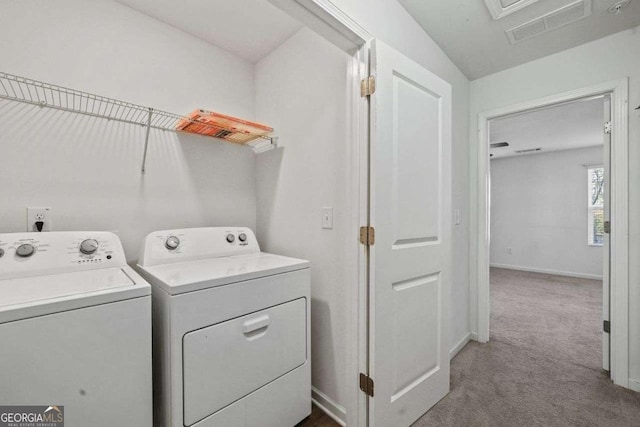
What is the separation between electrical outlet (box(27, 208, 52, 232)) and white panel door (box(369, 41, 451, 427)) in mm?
1635

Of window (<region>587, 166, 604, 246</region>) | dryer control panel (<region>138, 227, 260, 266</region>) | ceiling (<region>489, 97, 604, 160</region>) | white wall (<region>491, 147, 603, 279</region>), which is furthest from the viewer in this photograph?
white wall (<region>491, 147, 603, 279</region>)

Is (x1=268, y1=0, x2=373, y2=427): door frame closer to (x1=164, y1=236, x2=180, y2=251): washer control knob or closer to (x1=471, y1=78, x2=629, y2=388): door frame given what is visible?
(x1=164, y1=236, x2=180, y2=251): washer control knob

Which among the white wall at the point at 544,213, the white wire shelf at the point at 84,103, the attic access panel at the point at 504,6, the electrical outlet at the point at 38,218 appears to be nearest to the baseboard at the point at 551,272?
the white wall at the point at 544,213

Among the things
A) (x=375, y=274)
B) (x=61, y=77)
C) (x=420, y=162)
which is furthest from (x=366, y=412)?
(x=61, y=77)

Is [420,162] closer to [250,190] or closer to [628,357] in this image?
[250,190]

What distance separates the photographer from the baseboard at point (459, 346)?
7.29 feet

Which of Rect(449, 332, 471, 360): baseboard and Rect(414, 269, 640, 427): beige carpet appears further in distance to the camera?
Rect(449, 332, 471, 360): baseboard

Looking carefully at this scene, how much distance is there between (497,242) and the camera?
6.24 m

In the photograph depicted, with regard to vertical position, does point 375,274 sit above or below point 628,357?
above

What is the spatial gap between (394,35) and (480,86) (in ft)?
4.53

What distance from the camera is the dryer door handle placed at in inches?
49.0

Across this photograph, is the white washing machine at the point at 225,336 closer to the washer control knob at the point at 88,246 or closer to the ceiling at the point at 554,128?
the washer control knob at the point at 88,246

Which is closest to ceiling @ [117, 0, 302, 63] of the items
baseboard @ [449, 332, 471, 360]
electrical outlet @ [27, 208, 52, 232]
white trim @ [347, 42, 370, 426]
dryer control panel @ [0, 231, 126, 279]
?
white trim @ [347, 42, 370, 426]

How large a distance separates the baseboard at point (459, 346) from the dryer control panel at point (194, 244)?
1.77m
